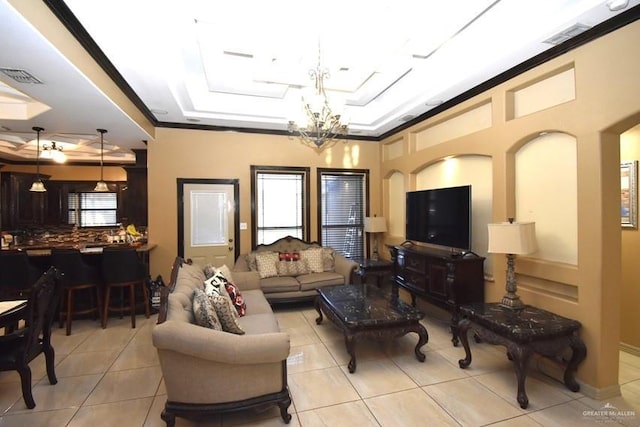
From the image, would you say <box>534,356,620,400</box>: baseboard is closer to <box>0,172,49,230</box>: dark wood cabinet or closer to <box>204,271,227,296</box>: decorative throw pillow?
<box>204,271,227,296</box>: decorative throw pillow

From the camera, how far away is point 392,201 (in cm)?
598

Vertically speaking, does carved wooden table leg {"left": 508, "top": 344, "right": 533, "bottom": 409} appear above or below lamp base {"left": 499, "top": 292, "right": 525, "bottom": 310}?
below

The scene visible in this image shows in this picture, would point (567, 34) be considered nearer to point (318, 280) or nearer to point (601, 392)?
point (601, 392)

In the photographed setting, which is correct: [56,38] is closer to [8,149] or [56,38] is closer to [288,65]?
[288,65]

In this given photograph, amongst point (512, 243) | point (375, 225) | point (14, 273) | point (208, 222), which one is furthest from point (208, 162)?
point (512, 243)

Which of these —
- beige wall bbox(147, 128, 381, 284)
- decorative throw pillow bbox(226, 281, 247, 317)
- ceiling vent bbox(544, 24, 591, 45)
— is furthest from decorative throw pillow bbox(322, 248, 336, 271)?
ceiling vent bbox(544, 24, 591, 45)

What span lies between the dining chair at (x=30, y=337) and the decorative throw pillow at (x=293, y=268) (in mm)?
2828

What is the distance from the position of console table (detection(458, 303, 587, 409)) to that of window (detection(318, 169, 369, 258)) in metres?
3.32

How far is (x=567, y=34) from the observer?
8.39 feet

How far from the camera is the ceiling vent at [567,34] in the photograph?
2460 millimetres

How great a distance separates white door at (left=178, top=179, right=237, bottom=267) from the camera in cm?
519

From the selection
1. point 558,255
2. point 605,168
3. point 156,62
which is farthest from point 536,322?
point 156,62

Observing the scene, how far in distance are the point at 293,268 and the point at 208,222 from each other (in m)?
1.70

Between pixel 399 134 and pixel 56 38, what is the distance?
15.2 feet
